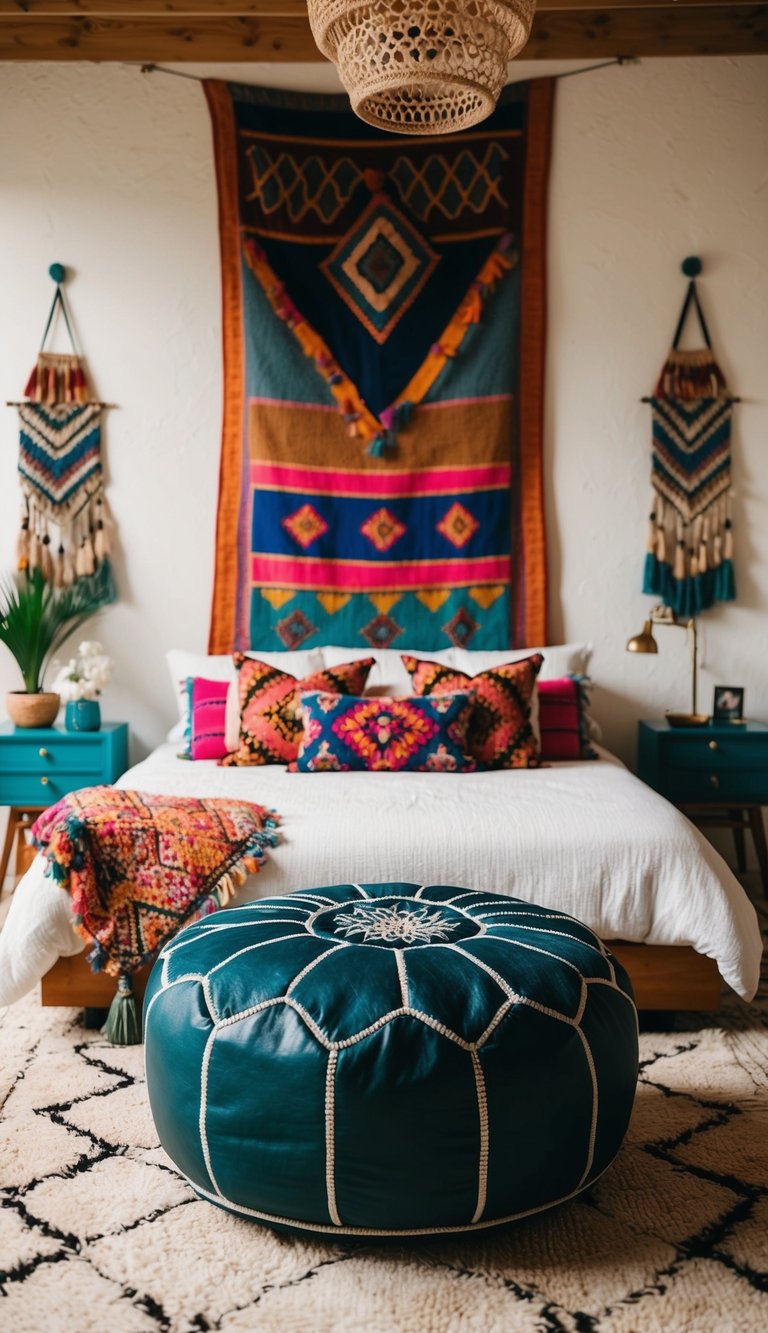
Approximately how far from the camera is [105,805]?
273 cm

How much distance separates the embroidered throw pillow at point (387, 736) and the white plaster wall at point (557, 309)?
1.05 metres

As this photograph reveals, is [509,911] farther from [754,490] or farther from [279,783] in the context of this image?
[754,490]

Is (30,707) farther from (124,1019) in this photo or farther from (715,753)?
(715,753)

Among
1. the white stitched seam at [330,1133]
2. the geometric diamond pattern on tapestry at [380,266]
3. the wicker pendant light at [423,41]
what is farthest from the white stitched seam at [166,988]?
the geometric diamond pattern on tapestry at [380,266]

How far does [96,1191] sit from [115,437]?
2.92m

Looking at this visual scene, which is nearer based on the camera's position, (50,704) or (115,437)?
(50,704)

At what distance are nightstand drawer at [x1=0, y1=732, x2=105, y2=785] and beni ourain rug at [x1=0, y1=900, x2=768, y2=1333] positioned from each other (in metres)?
1.64

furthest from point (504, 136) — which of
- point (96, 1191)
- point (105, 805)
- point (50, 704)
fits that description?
point (96, 1191)

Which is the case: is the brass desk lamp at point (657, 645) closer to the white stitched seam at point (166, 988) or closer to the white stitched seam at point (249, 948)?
the white stitched seam at point (249, 948)

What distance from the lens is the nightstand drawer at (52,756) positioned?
381 centimetres

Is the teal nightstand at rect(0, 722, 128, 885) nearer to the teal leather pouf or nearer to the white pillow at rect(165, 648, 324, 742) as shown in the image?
the white pillow at rect(165, 648, 324, 742)

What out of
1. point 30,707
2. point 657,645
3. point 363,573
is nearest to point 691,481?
point 657,645

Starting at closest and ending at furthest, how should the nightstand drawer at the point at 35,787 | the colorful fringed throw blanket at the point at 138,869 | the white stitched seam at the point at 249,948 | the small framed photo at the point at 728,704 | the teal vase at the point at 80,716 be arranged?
the white stitched seam at the point at 249,948
the colorful fringed throw blanket at the point at 138,869
the nightstand drawer at the point at 35,787
the teal vase at the point at 80,716
the small framed photo at the point at 728,704

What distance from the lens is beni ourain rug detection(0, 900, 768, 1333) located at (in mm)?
1670
